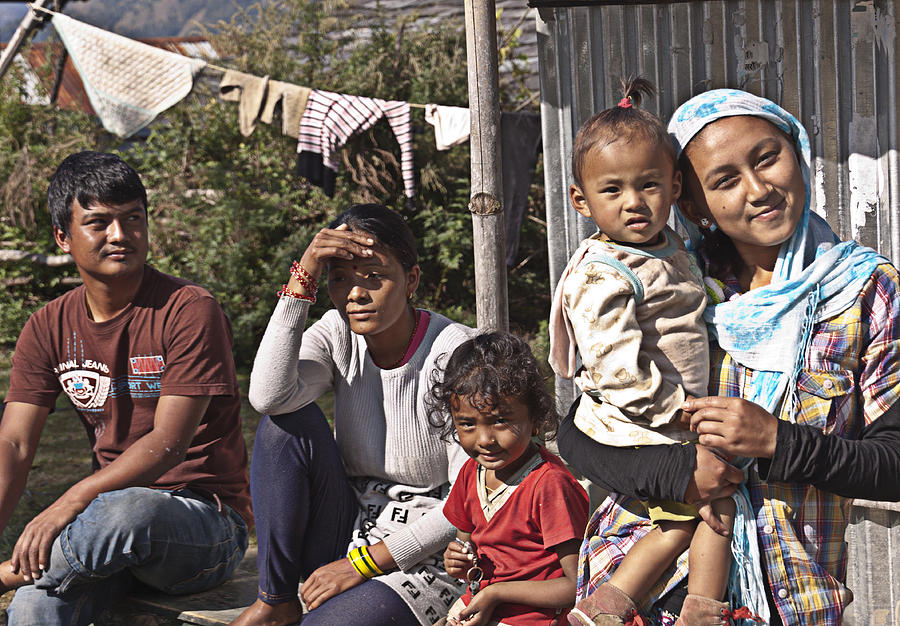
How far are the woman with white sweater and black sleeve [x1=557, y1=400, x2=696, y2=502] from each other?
2.39ft

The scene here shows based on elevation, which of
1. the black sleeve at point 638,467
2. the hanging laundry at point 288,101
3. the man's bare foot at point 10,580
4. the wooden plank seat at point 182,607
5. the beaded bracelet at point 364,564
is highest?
Answer: the hanging laundry at point 288,101

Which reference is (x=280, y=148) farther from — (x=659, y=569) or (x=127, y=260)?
(x=659, y=569)

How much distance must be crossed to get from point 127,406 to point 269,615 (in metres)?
0.94

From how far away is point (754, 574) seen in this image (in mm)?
1933

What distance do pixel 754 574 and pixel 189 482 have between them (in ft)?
6.70

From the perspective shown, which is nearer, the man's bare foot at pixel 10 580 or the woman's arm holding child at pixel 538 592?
the woman's arm holding child at pixel 538 592

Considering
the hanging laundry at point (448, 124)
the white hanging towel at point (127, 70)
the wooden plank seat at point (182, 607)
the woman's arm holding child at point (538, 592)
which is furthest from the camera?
the hanging laundry at point (448, 124)

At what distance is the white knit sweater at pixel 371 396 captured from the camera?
2.67 m

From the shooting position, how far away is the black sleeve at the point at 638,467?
191 centimetres

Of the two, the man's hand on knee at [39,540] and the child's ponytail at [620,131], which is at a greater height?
the child's ponytail at [620,131]

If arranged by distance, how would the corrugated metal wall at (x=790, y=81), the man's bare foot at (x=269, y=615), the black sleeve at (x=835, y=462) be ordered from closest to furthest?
1. the black sleeve at (x=835, y=462)
2. the man's bare foot at (x=269, y=615)
3. the corrugated metal wall at (x=790, y=81)

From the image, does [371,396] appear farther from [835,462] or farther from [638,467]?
[835,462]

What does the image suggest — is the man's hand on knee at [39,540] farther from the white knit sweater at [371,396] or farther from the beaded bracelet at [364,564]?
the beaded bracelet at [364,564]

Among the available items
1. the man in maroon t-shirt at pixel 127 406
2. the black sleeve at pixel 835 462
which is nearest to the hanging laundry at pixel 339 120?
the man in maroon t-shirt at pixel 127 406
